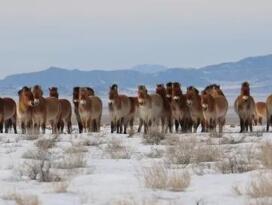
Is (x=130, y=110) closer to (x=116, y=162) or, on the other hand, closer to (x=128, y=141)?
(x=128, y=141)

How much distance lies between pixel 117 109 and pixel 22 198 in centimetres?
2005

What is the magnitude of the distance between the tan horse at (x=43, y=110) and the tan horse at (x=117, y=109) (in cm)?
214

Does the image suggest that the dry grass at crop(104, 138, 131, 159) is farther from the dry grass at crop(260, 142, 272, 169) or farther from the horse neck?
the horse neck

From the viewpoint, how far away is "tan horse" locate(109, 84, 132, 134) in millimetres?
29000

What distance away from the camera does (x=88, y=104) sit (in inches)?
1117

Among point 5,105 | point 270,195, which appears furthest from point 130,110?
point 270,195

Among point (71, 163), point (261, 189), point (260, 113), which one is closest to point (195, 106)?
point (71, 163)

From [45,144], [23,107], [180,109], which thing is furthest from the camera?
[180,109]

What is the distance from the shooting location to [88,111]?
93.1ft

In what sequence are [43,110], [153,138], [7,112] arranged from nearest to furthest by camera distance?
[153,138] → [43,110] → [7,112]

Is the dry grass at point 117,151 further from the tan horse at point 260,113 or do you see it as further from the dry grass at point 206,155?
the tan horse at point 260,113

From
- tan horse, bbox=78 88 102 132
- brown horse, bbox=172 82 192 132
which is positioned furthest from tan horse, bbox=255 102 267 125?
tan horse, bbox=78 88 102 132

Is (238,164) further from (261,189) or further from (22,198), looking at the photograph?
(22,198)

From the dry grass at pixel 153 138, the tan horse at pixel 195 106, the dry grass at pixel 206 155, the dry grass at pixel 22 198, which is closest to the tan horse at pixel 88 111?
the tan horse at pixel 195 106
